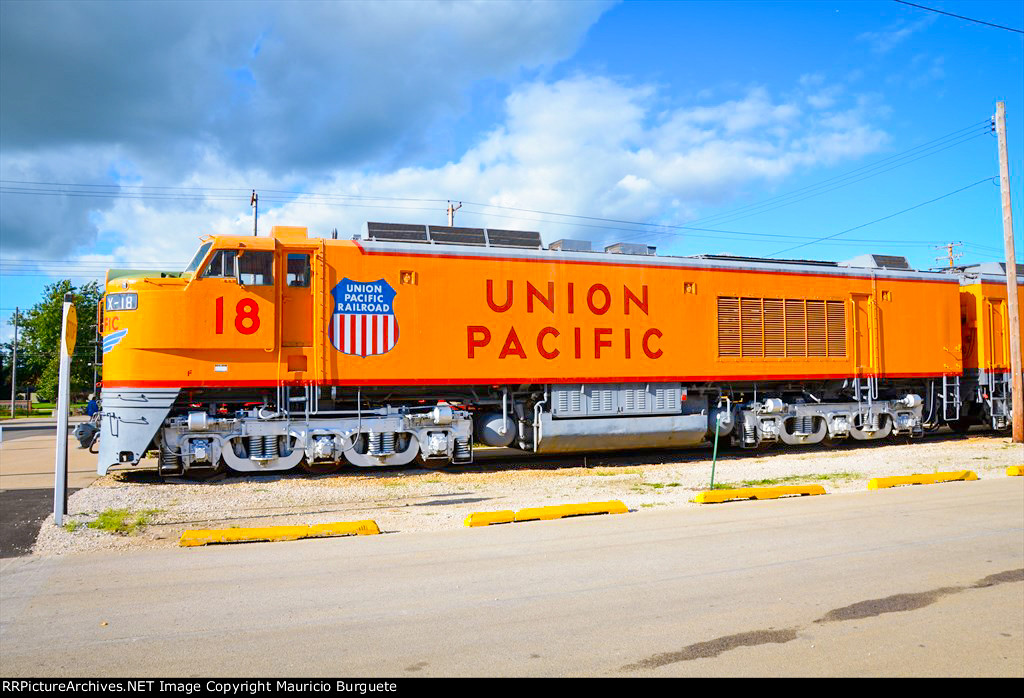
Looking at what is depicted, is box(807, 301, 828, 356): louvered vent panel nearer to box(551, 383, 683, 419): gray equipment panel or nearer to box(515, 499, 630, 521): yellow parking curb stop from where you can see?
box(551, 383, 683, 419): gray equipment panel

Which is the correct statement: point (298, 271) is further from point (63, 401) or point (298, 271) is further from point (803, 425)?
point (803, 425)

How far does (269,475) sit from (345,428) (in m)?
1.62

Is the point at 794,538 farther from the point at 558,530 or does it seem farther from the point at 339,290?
the point at 339,290

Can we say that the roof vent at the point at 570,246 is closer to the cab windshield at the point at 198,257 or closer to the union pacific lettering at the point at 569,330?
the union pacific lettering at the point at 569,330

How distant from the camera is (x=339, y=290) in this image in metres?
13.8

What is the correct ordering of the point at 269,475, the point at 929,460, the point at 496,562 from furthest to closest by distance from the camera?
the point at 929,460
the point at 269,475
the point at 496,562

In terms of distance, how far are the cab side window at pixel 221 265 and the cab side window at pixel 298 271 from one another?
3.23 ft

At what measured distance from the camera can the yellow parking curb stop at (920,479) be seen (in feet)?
40.9

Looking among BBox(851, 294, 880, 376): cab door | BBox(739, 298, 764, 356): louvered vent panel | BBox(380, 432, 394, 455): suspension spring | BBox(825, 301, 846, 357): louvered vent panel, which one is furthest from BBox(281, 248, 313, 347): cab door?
BBox(851, 294, 880, 376): cab door

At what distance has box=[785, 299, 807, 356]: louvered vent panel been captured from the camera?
1747 centimetres

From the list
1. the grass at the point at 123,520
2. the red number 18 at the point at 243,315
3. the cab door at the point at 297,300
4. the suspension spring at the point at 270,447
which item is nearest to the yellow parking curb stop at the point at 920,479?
the cab door at the point at 297,300

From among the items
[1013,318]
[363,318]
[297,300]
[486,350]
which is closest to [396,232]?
[363,318]

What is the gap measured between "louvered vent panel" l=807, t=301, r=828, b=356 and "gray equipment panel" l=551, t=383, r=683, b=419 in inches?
144
